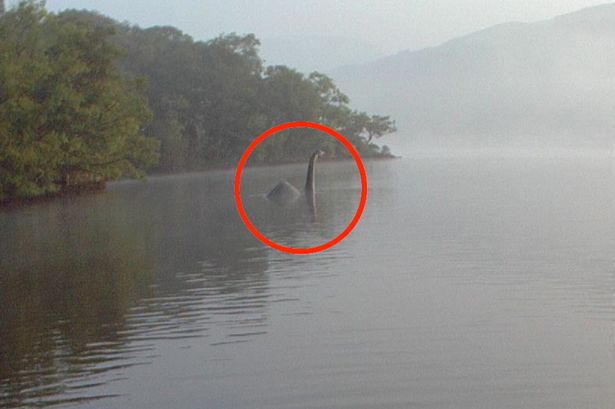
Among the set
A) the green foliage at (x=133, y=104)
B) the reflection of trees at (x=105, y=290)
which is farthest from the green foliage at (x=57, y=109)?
the reflection of trees at (x=105, y=290)

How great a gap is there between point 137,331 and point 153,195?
26887 millimetres

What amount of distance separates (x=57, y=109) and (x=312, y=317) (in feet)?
85.1

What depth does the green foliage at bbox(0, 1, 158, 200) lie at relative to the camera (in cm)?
3108

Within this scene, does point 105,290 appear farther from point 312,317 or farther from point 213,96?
point 213,96

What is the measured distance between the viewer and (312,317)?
10430mm

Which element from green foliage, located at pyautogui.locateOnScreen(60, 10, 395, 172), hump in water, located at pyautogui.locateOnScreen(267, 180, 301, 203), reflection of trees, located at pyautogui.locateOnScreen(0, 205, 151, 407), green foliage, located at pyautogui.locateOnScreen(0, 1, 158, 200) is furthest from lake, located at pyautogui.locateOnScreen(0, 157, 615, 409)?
green foliage, located at pyautogui.locateOnScreen(60, 10, 395, 172)

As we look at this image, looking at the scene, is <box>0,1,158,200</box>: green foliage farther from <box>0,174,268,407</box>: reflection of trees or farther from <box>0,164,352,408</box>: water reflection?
<box>0,164,352,408</box>: water reflection

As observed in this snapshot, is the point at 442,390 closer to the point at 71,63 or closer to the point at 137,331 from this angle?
the point at 137,331

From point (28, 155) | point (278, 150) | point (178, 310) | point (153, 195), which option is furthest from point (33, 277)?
point (278, 150)

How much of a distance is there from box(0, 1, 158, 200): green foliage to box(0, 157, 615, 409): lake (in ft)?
34.5

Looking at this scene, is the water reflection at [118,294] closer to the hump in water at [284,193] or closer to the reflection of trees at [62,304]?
the reflection of trees at [62,304]

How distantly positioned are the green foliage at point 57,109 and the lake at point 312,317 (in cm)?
1051

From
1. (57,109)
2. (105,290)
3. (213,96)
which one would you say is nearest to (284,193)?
(57,109)

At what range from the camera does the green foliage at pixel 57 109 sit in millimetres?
31078
